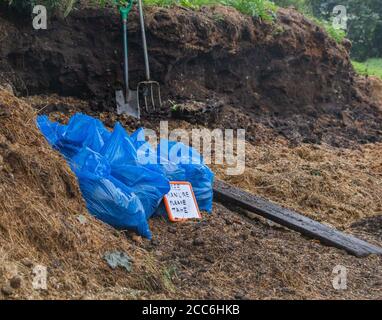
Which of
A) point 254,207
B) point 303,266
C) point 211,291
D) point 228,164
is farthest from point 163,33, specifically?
point 211,291

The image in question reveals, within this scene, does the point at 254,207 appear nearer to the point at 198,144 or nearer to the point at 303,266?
the point at 303,266

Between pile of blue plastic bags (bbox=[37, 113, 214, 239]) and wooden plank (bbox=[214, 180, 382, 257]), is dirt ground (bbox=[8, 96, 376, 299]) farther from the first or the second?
pile of blue plastic bags (bbox=[37, 113, 214, 239])

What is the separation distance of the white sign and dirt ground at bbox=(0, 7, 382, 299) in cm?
11

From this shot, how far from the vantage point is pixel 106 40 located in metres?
8.78

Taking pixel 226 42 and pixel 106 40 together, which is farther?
pixel 226 42

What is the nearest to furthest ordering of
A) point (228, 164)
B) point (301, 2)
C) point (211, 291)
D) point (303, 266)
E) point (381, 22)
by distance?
1. point (211, 291)
2. point (303, 266)
3. point (228, 164)
4. point (301, 2)
5. point (381, 22)

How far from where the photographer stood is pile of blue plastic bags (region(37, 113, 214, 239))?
5164 millimetres

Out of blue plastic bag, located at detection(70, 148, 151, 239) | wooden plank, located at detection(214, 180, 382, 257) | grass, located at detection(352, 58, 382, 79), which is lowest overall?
wooden plank, located at detection(214, 180, 382, 257)

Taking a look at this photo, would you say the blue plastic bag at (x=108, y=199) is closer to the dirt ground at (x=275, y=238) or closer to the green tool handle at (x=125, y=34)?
the dirt ground at (x=275, y=238)

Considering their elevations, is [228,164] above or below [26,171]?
below

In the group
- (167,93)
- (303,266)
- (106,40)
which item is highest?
(106,40)

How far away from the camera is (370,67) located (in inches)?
672

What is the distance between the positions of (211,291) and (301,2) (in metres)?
13.3

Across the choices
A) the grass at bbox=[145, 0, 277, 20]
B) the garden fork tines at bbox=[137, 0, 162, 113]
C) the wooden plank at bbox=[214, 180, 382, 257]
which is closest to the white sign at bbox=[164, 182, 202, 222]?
the wooden plank at bbox=[214, 180, 382, 257]
